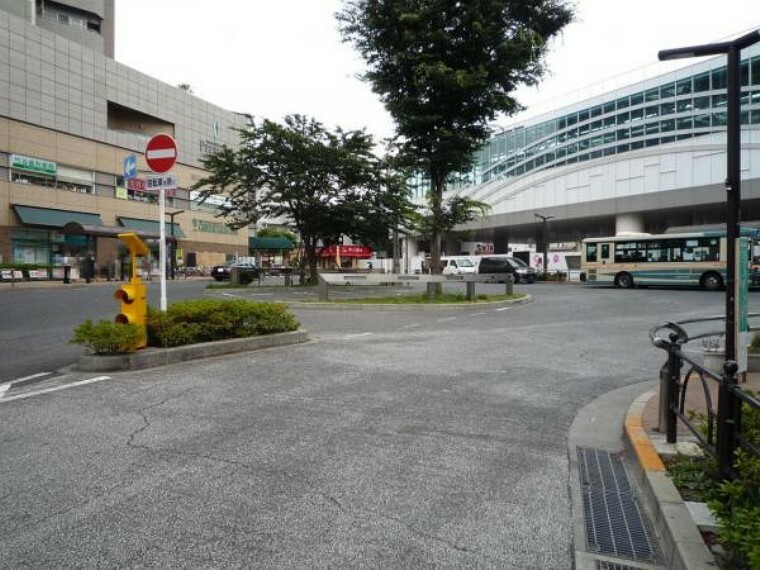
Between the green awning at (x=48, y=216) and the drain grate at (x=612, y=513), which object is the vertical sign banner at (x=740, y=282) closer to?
the drain grate at (x=612, y=513)

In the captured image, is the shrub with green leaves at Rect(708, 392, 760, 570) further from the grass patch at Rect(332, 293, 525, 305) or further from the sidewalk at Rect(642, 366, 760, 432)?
the grass patch at Rect(332, 293, 525, 305)

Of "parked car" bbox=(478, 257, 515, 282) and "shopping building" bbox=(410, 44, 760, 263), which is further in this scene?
"shopping building" bbox=(410, 44, 760, 263)

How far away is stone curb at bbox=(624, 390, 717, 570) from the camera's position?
242 cm

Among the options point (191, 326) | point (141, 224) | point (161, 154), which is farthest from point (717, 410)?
point (141, 224)

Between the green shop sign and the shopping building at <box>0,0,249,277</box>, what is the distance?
3.0 inches

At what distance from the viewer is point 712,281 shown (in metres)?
25.2

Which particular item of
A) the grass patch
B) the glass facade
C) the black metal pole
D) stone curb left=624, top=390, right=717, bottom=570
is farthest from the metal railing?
the glass facade

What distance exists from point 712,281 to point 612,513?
26.4 meters

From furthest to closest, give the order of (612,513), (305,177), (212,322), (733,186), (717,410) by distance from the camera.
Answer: (305,177), (212,322), (733,186), (612,513), (717,410)

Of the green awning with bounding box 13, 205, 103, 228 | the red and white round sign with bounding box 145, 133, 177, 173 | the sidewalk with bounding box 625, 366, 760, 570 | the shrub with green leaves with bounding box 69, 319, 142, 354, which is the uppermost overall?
the green awning with bounding box 13, 205, 103, 228

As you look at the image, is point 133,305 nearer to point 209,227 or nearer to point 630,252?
point 630,252

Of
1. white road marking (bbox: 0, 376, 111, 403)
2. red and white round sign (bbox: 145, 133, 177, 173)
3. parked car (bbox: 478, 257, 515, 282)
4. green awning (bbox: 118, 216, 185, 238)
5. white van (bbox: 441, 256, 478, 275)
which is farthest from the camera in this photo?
green awning (bbox: 118, 216, 185, 238)

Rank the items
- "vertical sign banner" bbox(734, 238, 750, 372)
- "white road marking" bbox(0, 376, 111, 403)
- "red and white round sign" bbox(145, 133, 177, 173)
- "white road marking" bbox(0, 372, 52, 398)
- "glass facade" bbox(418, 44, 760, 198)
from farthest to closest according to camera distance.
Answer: "glass facade" bbox(418, 44, 760, 198)
"red and white round sign" bbox(145, 133, 177, 173)
"white road marking" bbox(0, 372, 52, 398)
"white road marking" bbox(0, 376, 111, 403)
"vertical sign banner" bbox(734, 238, 750, 372)

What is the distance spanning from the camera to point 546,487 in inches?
139
